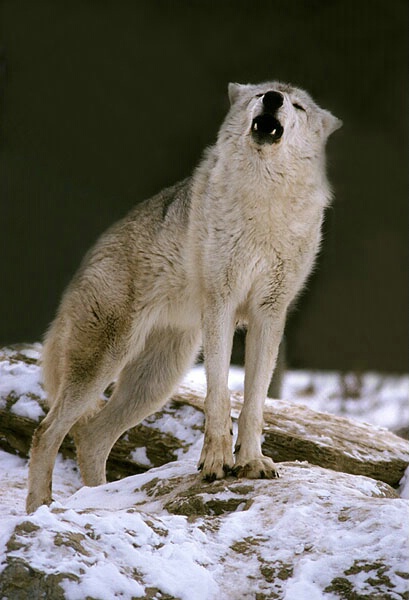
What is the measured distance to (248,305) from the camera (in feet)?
16.0

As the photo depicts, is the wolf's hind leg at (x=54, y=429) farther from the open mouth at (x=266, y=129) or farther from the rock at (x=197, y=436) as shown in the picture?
the open mouth at (x=266, y=129)

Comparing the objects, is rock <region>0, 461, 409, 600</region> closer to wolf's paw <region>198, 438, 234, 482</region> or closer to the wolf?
wolf's paw <region>198, 438, 234, 482</region>

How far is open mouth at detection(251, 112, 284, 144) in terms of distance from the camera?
4.63 m

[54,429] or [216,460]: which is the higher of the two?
[216,460]

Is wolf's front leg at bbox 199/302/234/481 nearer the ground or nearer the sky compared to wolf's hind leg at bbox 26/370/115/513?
nearer the sky

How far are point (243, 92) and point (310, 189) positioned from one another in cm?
79

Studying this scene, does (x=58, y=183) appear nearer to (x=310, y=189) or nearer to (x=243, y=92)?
(x=243, y=92)

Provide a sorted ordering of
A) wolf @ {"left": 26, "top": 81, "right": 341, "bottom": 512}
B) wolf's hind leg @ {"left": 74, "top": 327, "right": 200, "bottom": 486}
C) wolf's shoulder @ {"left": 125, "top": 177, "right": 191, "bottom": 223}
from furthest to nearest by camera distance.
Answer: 1. wolf's hind leg @ {"left": 74, "top": 327, "right": 200, "bottom": 486}
2. wolf's shoulder @ {"left": 125, "top": 177, "right": 191, "bottom": 223}
3. wolf @ {"left": 26, "top": 81, "right": 341, "bottom": 512}

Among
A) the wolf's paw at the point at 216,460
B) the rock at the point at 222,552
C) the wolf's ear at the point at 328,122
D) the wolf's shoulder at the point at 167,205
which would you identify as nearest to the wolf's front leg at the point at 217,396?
the wolf's paw at the point at 216,460

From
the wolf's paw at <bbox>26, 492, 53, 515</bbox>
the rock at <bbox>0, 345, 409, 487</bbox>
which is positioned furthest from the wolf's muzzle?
the wolf's paw at <bbox>26, 492, 53, 515</bbox>

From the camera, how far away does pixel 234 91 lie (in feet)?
16.9

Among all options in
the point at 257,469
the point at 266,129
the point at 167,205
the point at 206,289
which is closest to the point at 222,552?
the point at 257,469

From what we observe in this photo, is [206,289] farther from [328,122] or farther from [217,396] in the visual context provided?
[328,122]

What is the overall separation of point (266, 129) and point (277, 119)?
0.08 meters
